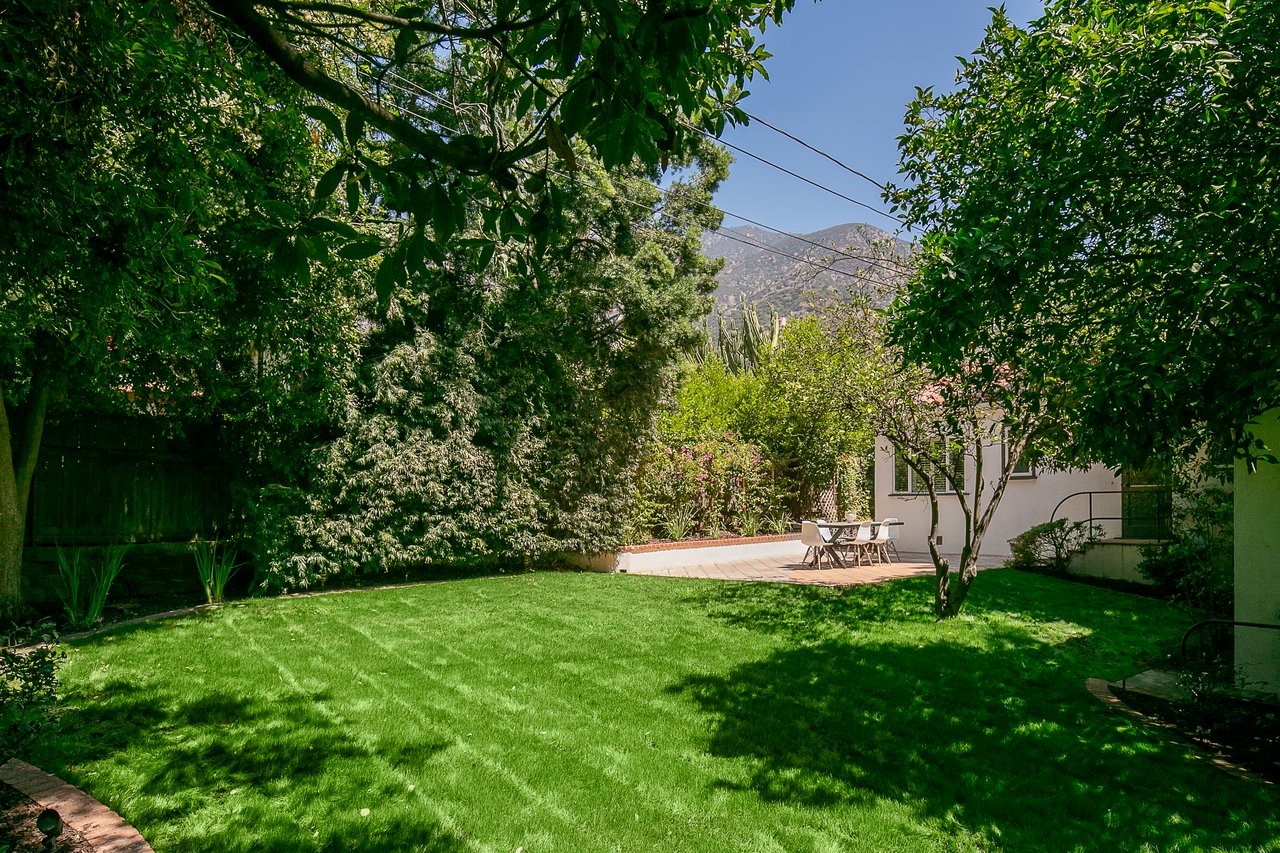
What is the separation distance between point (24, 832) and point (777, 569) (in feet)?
38.8

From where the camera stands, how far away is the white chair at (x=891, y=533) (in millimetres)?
14586

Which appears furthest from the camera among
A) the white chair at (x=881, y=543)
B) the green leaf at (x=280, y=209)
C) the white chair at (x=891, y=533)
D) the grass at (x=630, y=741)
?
the white chair at (x=891, y=533)

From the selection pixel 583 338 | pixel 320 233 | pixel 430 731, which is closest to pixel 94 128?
pixel 320 233

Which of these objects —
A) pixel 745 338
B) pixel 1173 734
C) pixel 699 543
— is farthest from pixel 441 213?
pixel 745 338

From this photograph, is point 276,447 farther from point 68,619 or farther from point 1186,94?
point 1186,94

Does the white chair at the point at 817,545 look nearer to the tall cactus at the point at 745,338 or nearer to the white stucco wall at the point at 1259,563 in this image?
the white stucco wall at the point at 1259,563

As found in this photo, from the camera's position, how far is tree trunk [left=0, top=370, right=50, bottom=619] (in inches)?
272

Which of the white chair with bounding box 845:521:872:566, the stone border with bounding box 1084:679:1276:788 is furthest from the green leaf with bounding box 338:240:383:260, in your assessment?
the white chair with bounding box 845:521:872:566

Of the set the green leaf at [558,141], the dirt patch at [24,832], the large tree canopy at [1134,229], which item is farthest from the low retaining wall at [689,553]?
the green leaf at [558,141]

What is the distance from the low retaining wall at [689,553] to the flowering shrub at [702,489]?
73 centimetres

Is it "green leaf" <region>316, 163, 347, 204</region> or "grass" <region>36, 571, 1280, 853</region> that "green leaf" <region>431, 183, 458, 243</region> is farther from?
"grass" <region>36, 571, 1280, 853</region>

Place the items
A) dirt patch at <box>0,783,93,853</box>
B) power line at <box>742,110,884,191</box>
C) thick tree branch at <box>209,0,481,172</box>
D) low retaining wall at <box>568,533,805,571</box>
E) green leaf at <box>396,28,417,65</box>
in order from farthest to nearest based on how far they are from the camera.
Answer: low retaining wall at <box>568,533,805,571</box> < power line at <box>742,110,884,191</box> < dirt patch at <box>0,783,93,853</box> < green leaf at <box>396,28,417,65</box> < thick tree branch at <box>209,0,481,172</box>

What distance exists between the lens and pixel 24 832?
109 inches

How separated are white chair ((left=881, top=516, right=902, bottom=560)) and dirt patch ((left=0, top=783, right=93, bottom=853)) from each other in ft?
44.8
